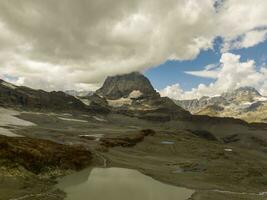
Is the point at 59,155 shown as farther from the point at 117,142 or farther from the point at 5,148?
the point at 117,142

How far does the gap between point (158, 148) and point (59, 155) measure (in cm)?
6121

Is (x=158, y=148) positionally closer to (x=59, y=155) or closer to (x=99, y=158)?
(x=99, y=158)

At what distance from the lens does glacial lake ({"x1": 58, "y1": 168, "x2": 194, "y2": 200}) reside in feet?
155

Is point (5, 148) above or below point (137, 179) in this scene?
above

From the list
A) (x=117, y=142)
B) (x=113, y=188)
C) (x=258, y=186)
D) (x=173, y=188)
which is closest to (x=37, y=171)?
(x=113, y=188)

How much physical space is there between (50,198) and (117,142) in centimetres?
8124

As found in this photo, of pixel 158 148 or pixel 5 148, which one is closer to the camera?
pixel 5 148

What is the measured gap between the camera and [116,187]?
5250 centimetres

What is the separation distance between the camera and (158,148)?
124m

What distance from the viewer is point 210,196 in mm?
51344

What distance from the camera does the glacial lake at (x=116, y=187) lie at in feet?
155

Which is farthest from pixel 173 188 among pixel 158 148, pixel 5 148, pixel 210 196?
pixel 158 148

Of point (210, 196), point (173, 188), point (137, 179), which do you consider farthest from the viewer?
point (137, 179)

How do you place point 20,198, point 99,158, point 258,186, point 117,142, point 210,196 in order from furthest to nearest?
point 117,142, point 99,158, point 258,186, point 210,196, point 20,198
